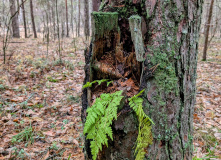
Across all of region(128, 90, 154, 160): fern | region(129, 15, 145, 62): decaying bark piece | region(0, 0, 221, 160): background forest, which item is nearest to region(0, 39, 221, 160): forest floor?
region(0, 0, 221, 160): background forest

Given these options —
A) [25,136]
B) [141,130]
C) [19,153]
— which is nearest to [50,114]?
[25,136]

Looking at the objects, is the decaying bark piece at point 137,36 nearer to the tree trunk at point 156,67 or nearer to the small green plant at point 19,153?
the tree trunk at point 156,67

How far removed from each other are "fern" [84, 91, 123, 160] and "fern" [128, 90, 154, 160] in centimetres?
12

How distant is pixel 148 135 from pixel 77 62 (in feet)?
21.9

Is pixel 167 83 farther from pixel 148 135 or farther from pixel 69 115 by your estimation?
pixel 69 115

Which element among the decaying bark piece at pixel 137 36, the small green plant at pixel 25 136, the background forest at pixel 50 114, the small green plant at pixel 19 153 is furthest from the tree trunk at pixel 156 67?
the small green plant at pixel 25 136

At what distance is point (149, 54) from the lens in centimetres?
121

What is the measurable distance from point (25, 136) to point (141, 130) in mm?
2646

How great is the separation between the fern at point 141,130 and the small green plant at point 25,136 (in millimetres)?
2372

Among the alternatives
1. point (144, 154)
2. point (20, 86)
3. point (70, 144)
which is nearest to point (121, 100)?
point (144, 154)

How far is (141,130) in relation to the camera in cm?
115

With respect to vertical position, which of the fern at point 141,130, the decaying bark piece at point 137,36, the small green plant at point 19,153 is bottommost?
the small green plant at point 19,153

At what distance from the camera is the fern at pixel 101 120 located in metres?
1.10

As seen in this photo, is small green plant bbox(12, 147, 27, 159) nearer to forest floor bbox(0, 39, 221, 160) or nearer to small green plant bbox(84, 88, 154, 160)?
forest floor bbox(0, 39, 221, 160)
